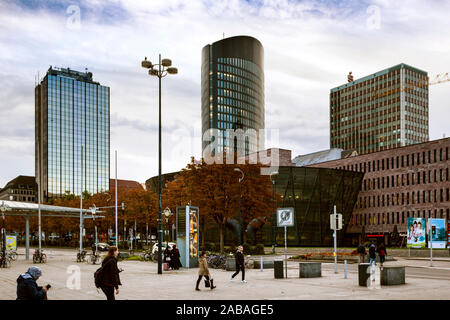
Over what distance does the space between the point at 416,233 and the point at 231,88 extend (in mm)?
121390

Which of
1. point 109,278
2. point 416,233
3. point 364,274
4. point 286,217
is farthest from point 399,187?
point 109,278

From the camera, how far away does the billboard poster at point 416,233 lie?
53719mm

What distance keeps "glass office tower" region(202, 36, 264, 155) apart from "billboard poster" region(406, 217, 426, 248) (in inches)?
4397

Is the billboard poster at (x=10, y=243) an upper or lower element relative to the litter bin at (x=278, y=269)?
lower

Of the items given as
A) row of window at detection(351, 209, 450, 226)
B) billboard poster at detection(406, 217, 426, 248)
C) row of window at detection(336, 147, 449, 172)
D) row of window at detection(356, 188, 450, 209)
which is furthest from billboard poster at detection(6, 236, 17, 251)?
row of window at detection(336, 147, 449, 172)

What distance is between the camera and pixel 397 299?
50.2 feet

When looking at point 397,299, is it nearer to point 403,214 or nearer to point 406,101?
point 403,214

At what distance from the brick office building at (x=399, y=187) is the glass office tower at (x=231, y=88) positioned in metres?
64.2

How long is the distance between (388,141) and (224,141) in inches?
2466

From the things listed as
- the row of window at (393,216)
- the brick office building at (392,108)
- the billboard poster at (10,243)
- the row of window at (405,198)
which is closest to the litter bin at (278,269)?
the billboard poster at (10,243)

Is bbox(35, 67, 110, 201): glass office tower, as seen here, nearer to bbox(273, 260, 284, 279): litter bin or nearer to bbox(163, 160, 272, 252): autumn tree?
bbox(163, 160, 272, 252): autumn tree

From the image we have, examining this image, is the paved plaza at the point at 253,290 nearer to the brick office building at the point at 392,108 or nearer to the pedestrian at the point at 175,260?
the pedestrian at the point at 175,260

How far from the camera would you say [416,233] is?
5406 centimetres

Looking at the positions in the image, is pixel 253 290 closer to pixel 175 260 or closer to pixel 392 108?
pixel 175 260
